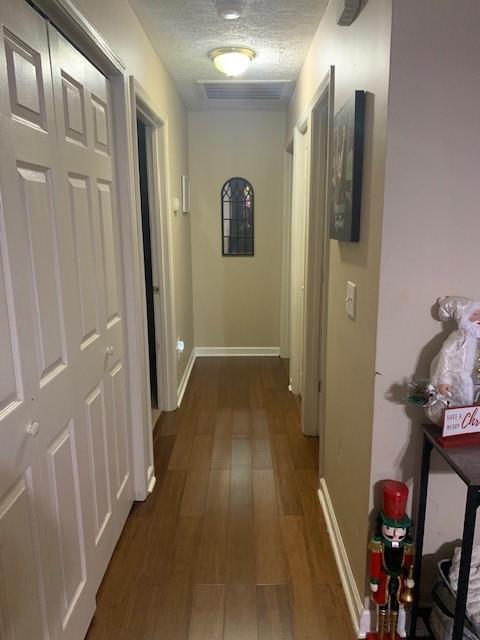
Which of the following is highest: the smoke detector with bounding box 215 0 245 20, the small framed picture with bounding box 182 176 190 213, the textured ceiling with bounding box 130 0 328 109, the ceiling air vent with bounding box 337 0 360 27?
the textured ceiling with bounding box 130 0 328 109

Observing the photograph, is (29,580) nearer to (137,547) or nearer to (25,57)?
(137,547)

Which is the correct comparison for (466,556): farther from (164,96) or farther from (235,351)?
(235,351)

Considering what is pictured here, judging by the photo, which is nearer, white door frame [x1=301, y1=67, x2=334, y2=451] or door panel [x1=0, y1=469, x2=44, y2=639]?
door panel [x1=0, y1=469, x2=44, y2=639]

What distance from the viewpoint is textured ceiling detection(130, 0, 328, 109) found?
2.20 metres

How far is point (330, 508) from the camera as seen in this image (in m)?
2.20

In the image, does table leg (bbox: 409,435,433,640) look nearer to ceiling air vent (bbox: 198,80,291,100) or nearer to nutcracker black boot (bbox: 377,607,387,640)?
nutcracker black boot (bbox: 377,607,387,640)

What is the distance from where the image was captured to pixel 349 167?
1.67 meters

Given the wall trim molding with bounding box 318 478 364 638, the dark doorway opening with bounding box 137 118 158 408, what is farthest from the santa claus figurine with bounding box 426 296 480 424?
the dark doorway opening with bounding box 137 118 158 408

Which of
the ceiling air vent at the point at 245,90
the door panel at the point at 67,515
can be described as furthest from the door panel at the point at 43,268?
the ceiling air vent at the point at 245,90

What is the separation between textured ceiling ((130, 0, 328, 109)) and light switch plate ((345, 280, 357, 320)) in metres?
1.41

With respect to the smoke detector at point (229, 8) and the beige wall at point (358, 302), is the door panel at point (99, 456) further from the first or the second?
the smoke detector at point (229, 8)

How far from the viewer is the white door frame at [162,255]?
3020mm

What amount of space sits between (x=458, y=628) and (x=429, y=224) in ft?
3.71

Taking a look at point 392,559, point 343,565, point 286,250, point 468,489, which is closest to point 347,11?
point 468,489
